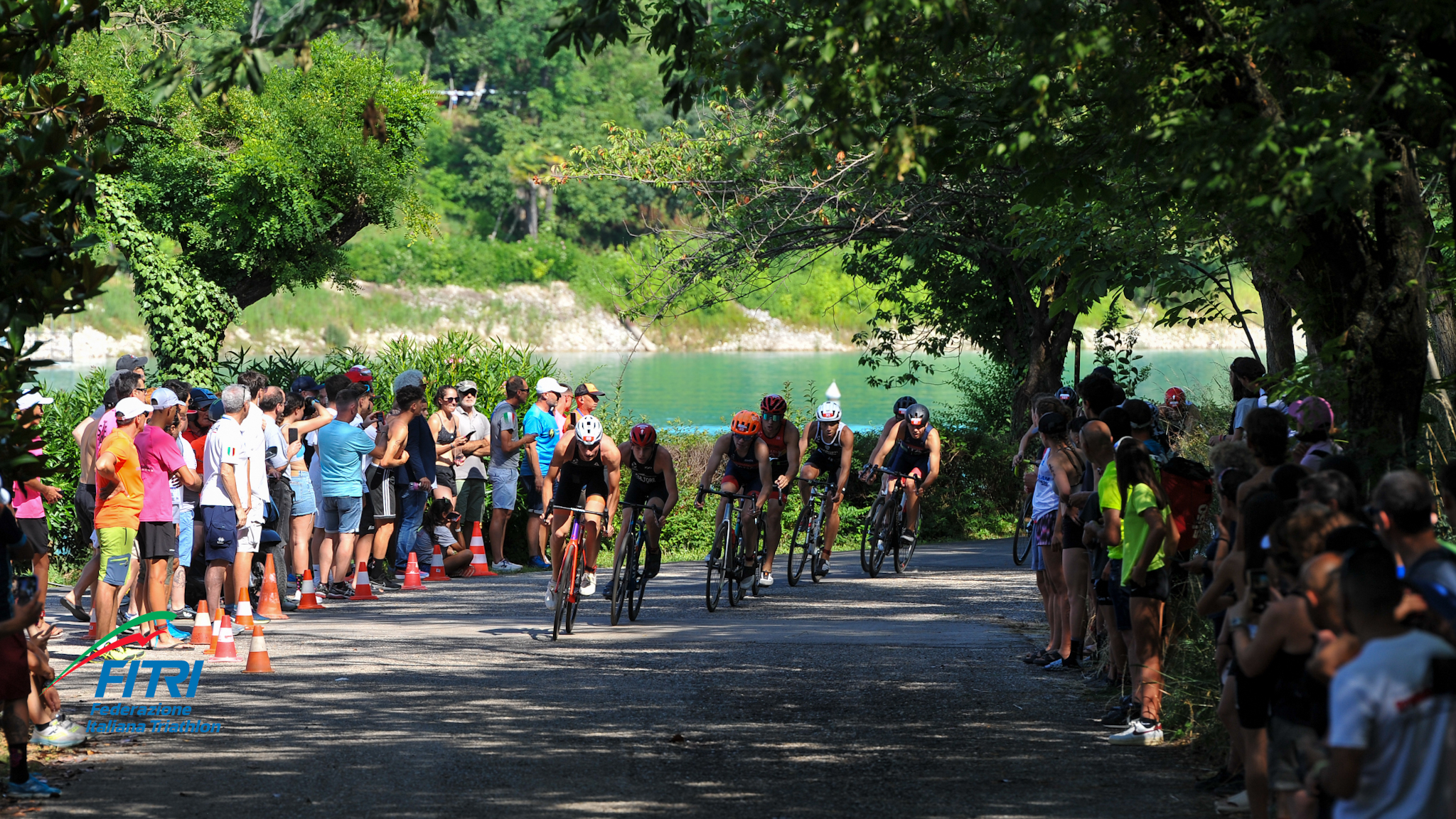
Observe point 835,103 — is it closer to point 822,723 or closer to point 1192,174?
point 1192,174

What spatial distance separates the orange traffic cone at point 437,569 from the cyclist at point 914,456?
4.92m

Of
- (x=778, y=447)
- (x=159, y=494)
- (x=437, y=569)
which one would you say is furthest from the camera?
(x=437, y=569)

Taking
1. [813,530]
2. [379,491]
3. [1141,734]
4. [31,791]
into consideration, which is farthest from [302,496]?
[1141,734]

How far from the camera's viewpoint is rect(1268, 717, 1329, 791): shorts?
496cm

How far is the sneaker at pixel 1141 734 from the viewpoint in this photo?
746cm

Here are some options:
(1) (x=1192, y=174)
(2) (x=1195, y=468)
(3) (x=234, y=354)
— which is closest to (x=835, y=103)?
→ (1) (x=1192, y=174)

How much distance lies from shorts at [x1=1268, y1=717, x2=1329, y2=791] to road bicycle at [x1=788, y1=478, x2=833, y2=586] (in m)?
9.47

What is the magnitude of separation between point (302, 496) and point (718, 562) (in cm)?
389

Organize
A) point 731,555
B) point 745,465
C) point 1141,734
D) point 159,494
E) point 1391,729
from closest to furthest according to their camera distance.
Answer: point 1391,729 < point 1141,734 < point 159,494 < point 731,555 < point 745,465

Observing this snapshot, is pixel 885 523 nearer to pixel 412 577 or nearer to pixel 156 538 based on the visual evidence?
pixel 412 577

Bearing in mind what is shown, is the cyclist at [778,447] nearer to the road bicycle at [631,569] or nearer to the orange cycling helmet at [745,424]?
the orange cycling helmet at [745,424]

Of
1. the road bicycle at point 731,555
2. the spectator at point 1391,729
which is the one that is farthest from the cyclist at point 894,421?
the spectator at point 1391,729

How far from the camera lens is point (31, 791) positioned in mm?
6430

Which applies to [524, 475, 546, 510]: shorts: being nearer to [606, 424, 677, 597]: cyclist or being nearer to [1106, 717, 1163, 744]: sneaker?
[606, 424, 677, 597]: cyclist
